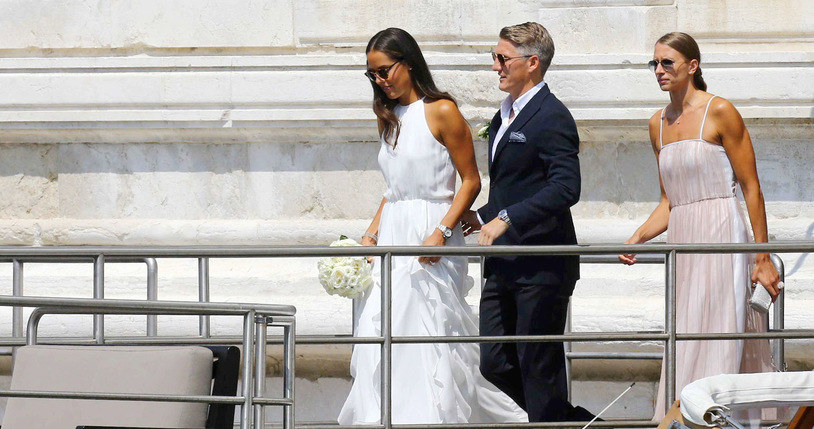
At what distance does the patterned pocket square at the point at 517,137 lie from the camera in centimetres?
471

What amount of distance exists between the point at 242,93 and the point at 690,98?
9.14ft

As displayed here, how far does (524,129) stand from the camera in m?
4.73

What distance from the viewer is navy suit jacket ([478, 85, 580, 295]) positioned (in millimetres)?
4664

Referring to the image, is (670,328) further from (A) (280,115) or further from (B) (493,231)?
(A) (280,115)

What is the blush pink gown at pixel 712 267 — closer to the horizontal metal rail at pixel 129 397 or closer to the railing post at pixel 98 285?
the horizontal metal rail at pixel 129 397

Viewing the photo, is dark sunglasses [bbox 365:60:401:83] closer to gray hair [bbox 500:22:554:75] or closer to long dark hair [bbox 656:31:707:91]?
gray hair [bbox 500:22:554:75]

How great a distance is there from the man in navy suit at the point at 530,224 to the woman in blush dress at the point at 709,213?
383 mm

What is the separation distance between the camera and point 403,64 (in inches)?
197


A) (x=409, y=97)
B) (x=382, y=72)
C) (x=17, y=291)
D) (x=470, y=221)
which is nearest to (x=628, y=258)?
(x=470, y=221)

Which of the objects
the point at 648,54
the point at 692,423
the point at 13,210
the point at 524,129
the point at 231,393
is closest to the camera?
the point at 692,423

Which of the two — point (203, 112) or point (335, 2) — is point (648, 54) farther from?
point (203, 112)

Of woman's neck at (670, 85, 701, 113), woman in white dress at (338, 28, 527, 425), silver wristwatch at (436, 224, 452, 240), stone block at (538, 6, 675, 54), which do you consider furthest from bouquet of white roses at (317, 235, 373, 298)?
stone block at (538, 6, 675, 54)

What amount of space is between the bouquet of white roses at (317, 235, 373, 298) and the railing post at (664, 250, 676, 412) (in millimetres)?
1132

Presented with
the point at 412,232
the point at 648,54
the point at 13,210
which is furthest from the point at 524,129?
the point at 13,210
